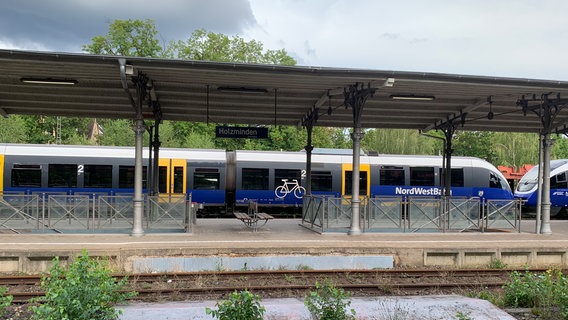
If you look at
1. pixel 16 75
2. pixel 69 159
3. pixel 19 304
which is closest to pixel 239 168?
pixel 69 159

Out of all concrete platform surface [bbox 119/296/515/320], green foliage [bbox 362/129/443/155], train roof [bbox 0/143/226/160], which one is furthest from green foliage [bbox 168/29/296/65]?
concrete platform surface [bbox 119/296/515/320]

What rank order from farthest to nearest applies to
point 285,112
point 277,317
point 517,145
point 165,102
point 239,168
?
point 517,145
point 239,168
point 285,112
point 165,102
point 277,317

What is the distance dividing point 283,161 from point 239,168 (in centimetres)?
206

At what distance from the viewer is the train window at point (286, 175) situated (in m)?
20.6

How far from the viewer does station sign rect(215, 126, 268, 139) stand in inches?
550

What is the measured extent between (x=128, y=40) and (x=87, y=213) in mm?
32543

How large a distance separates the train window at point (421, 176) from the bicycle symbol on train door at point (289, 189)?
5440 millimetres

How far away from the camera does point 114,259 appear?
10094mm

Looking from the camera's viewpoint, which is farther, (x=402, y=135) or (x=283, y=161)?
(x=402, y=135)

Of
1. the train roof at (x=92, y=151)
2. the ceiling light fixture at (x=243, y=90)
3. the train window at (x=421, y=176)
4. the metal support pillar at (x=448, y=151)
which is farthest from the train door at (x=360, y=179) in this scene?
the ceiling light fixture at (x=243, y=90)

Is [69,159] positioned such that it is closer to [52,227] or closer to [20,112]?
[20,112]

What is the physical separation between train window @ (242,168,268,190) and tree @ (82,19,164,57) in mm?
24887

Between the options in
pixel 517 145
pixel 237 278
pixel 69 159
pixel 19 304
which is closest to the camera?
pixel 19 304

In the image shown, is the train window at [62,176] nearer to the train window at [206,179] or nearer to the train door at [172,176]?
the train door at [172,176]
